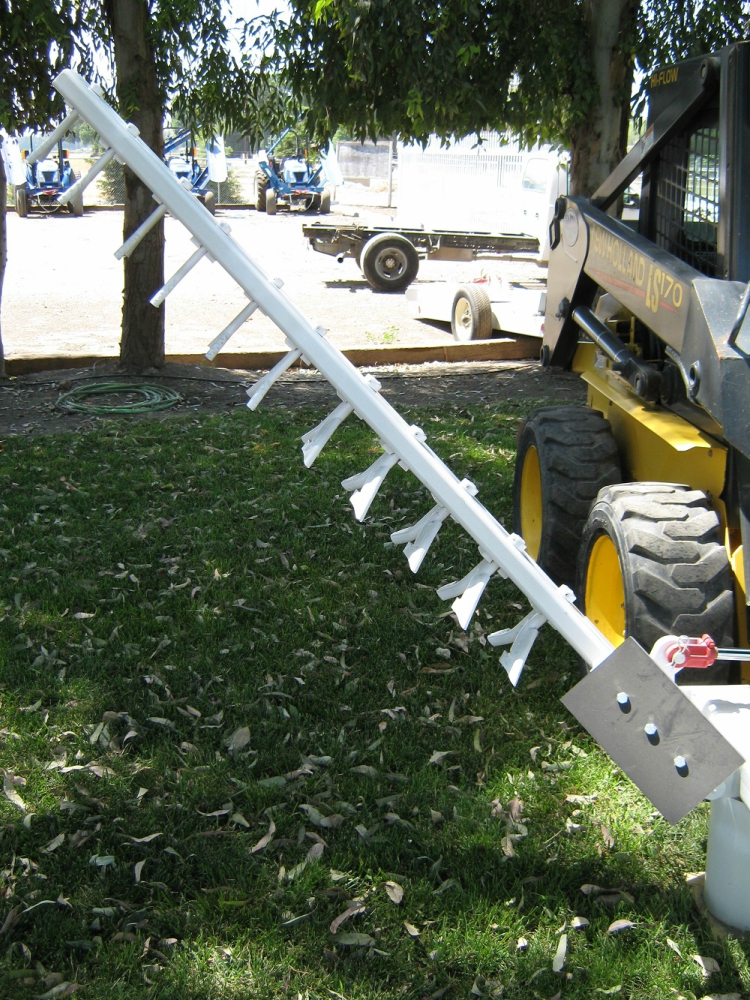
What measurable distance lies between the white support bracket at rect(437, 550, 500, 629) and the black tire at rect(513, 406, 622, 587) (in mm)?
1518

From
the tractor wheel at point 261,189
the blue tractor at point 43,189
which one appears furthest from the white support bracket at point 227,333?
the tractor wheel at point 261,189

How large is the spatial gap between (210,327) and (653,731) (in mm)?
11300

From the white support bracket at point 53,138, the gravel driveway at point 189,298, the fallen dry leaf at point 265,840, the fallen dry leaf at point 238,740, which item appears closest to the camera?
the white support bracket at point 53,138

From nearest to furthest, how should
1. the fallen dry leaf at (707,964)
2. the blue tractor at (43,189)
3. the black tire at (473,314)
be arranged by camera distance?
the fallen dry leaf at (707,964) → the black tire at (473,314) → the blue tractor at (43,189)

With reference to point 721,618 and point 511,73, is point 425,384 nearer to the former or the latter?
point 511,73

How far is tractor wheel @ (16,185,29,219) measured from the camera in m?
27.8

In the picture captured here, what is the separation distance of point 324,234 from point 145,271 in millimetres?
8929

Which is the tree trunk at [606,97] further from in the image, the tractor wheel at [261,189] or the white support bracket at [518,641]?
the tractor wheel at [261,189]

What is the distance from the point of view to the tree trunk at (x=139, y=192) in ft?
28.1

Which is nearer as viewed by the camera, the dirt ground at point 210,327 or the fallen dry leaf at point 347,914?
the fallen dry leaf at point 347,914

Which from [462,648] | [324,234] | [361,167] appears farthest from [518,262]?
[361,167]

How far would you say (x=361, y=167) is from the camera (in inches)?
1813

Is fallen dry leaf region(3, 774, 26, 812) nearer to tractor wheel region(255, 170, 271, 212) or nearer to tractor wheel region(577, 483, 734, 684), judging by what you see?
tractor wheel region(577, 483, 734, 684)

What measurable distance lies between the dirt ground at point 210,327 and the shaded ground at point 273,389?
12 millimetres
